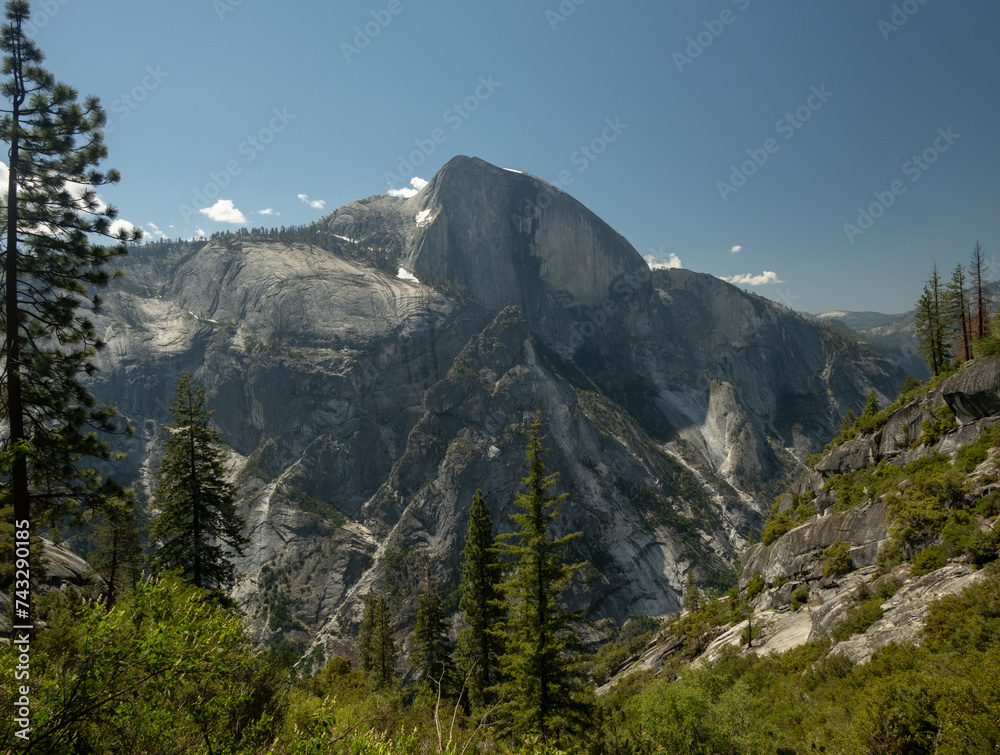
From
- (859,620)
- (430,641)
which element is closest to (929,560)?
(859,620)

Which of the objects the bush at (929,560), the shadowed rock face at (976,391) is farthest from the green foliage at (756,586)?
the shadowed rock face at (976,391)

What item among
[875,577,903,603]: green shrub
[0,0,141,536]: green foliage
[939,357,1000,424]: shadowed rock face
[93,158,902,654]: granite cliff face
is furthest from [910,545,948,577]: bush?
[93,158,902,654]: granite cliff face

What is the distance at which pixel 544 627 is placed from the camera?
1638 centimetres

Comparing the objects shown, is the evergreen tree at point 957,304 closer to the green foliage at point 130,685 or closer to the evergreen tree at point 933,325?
the evergreen tree at point 933,325

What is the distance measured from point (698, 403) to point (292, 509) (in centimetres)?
16040

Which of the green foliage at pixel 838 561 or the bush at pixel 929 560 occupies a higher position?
the bush at pixel 929 560

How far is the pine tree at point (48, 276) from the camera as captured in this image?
10.5 metres

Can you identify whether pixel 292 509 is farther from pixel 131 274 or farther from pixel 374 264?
pixel 131 274

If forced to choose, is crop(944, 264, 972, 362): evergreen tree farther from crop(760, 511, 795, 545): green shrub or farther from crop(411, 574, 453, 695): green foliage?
crop(411, 574, 453, 695): green foliage

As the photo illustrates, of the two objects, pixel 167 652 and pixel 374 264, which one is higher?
pixel 374 264

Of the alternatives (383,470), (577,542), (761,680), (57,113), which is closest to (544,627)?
(761,680)

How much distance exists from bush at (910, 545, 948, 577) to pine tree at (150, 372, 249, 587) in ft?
89.5

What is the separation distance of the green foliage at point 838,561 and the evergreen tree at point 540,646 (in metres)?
15.0

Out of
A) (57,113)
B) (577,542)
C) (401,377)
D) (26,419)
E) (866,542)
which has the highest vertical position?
(401,377)
